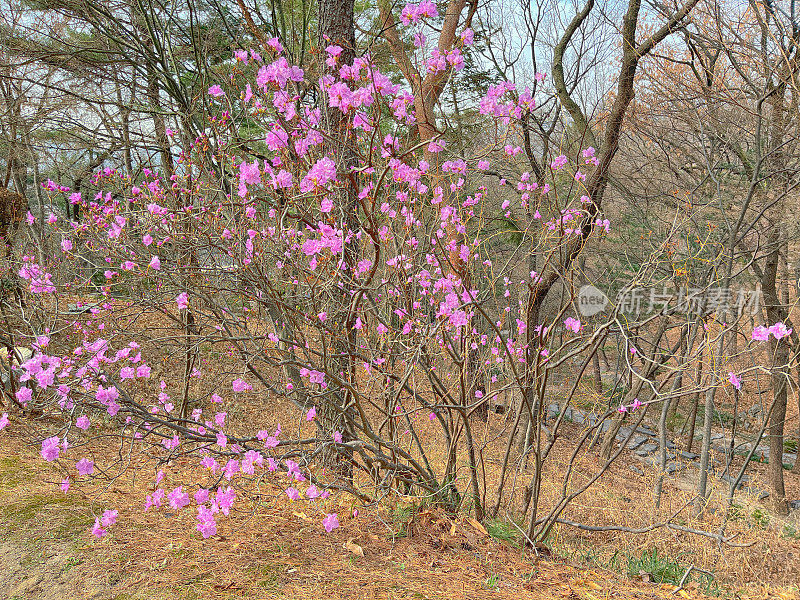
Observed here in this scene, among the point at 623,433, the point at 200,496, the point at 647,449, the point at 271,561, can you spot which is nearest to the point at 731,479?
the point at 647,449

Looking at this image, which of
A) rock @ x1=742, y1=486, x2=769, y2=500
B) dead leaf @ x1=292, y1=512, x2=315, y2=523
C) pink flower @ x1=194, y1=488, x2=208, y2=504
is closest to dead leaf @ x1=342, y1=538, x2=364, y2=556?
dead leaf @ x1=292, y1=512, x2=315, y2=523

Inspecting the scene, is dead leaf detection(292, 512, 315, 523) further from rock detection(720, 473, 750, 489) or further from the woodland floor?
rock detection(720, 473, 750, 489)

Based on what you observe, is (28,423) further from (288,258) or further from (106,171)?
(288,258)

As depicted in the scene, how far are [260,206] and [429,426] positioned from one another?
16.4 feet

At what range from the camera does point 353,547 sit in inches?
118

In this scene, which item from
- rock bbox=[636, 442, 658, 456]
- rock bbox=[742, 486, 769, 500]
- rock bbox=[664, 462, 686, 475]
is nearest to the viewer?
rock bbox=[742, 486, 769, 500]

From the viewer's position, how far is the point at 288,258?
9.36ft

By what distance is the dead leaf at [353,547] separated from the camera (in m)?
2.95

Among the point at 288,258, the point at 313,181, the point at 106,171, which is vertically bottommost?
the point at 288,258

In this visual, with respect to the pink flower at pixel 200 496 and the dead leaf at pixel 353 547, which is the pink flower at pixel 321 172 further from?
the dead leaf at pixel 353 547

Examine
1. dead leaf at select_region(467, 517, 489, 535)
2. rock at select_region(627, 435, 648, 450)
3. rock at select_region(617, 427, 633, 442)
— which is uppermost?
dead leaf at select_region(467, 517, 489, 535)

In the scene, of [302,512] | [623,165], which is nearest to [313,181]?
[302,512]

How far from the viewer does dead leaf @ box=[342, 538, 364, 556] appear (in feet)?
9.68

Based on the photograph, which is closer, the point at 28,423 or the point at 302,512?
the point at 302,512
